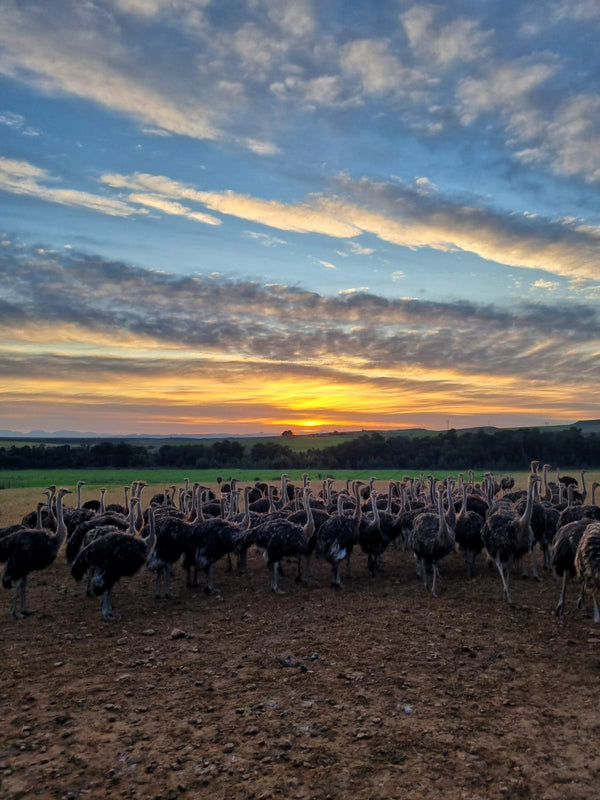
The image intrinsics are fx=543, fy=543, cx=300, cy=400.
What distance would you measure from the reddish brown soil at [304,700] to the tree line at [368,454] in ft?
195

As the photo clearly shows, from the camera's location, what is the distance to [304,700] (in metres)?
6.96

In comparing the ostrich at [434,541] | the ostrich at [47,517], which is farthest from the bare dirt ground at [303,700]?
the ostrich at [47,517]

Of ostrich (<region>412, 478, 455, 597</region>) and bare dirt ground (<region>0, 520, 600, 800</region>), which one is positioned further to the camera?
ostrich (<region>412, 478, 455, 597</region>)

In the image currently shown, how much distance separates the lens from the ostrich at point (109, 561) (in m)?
10.6

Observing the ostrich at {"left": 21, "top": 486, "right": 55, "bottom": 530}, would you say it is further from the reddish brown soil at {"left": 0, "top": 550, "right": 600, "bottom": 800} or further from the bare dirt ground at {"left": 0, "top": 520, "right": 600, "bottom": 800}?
the reddish brown soil at {"left": 0, "top": 550, "right": 600, "bottom": 800}

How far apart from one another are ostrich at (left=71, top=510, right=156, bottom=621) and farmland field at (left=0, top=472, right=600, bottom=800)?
2.02ft

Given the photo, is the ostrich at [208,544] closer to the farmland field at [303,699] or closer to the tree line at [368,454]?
the farmland field at [303,699]

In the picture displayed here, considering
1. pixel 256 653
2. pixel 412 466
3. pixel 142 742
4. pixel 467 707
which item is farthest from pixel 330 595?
pixel 412 466

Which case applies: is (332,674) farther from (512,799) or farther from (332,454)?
(332,454)

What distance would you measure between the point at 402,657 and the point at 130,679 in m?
4.05

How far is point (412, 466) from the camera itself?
70.7 metres

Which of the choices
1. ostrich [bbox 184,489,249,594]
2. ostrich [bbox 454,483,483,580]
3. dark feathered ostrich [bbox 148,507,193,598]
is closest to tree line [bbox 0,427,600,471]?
ostrich [bbox 454,483,483,580]

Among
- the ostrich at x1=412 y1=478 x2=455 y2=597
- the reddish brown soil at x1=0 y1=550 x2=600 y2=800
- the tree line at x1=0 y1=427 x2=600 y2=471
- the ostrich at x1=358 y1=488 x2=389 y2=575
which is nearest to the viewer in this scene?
the reddish brown soil at x1=0 y1=550 x2=600 y2=800

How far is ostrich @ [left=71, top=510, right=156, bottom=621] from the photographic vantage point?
34.9ft
